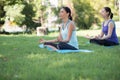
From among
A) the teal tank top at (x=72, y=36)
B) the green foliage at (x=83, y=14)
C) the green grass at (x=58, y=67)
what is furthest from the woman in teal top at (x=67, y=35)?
the green foliage at (x=83, y=14)

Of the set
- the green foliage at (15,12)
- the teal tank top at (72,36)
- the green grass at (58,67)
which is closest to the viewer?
the green grass at (58,67)

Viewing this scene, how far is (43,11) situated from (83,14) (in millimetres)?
4252

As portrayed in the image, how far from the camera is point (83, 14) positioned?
91.8ft

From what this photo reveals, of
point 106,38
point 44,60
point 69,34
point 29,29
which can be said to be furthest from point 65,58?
point 29,29

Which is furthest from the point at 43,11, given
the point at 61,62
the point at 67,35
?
the point at 61,62

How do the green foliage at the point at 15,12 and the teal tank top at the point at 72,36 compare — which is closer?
the teal tank top at the point at 72,36

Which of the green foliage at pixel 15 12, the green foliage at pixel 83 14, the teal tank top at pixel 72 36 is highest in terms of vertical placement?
the teal tank top at pixel 72 36

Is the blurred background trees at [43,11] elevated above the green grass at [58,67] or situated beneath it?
situated beneath

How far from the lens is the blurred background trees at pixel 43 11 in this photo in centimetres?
2211

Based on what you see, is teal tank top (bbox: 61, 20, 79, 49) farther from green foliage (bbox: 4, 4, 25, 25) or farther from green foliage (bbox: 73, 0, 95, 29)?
green foliage (bbox: 73, 0, 95, 29)

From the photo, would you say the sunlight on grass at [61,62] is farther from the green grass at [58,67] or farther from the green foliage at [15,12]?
the green foliage at [15,12]

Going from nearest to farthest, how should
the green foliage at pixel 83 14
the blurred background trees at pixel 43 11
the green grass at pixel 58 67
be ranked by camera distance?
1. the green grass at pixel 58 67
2. the blurred background trees at pixel 43 11
3. the green foliage at pixel 83 14

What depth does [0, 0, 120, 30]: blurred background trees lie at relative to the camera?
2211 centimetres

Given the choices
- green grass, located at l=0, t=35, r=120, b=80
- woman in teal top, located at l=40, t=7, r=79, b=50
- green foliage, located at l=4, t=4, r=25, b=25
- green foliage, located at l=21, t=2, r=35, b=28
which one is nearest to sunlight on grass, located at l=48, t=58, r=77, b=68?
green grass, located at l=0, t=35, r=120, b=80
